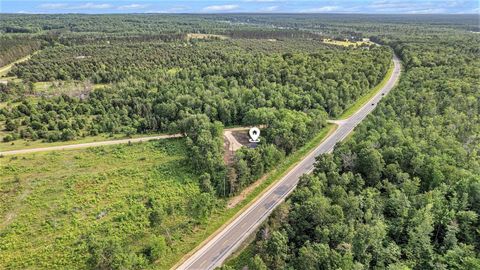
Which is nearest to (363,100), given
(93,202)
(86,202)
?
(93,202)

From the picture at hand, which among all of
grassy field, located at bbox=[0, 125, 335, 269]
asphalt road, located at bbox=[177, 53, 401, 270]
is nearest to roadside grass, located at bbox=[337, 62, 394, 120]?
asphalt road, located at bbox=[177, 53, 401, 270]

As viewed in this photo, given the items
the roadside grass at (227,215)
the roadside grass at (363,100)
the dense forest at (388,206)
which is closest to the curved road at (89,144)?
the roadside grass at (227,215)

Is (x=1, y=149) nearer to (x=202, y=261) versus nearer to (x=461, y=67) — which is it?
(x=202, y=261)

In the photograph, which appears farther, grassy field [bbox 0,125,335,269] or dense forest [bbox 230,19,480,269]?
grassy field [bbox 0,125,335,269]

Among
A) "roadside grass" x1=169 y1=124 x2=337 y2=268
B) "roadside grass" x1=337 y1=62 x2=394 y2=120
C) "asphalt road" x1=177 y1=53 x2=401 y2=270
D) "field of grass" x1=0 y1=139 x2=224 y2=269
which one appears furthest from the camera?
"roadside grass" x1=337 y1=62 x2=394 y2=120

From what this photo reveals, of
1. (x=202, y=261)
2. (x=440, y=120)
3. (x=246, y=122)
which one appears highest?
(x=440, y=120)

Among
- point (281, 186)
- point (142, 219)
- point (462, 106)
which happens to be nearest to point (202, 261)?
point (142, 219)

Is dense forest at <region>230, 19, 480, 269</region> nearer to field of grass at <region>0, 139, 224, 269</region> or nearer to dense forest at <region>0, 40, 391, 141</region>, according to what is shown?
field of grass at <region>0, 139, 224, 269</region>
